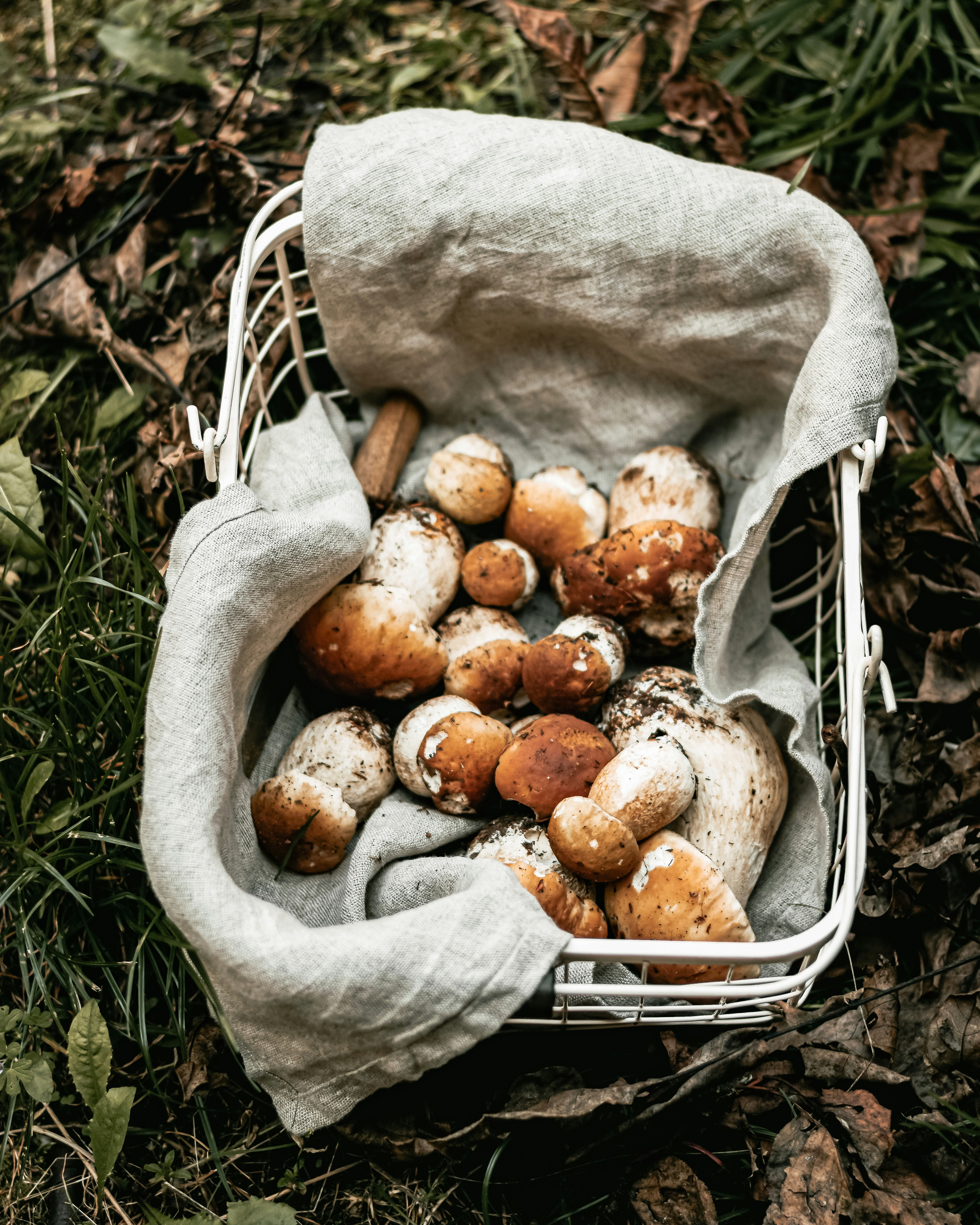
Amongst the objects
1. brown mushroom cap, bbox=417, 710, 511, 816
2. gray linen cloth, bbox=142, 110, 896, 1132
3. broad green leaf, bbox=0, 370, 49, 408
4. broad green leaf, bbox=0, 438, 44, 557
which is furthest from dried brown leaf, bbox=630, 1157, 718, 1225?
broad green leaf, bbox=0, 370, 49, 408

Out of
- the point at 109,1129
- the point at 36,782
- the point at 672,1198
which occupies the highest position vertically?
the point at 36,782

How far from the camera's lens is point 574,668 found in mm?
1634

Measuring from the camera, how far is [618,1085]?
151 centimetres

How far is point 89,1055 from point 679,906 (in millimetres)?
1031

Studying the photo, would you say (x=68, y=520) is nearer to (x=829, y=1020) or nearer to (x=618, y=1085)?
(x=618, y=1085)

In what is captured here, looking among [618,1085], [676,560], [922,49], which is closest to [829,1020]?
[618,1085]

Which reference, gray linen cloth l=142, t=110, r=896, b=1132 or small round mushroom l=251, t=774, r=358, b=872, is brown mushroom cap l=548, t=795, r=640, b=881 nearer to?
gray linen cloth l=142, t=110, r=896, b=1132

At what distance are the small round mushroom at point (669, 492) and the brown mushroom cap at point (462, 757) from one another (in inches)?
20.8

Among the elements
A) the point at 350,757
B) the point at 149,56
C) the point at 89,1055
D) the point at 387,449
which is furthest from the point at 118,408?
the point at 89,1055

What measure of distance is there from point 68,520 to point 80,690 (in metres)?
0.47

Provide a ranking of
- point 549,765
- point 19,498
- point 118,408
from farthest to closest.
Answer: point 118,408
point 19,498
point 549,765

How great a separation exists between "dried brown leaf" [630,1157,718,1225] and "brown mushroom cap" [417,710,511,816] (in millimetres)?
688

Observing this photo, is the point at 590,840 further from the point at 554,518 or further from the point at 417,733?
the point at 554,518

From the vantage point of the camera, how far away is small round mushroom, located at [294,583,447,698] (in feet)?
5.48
